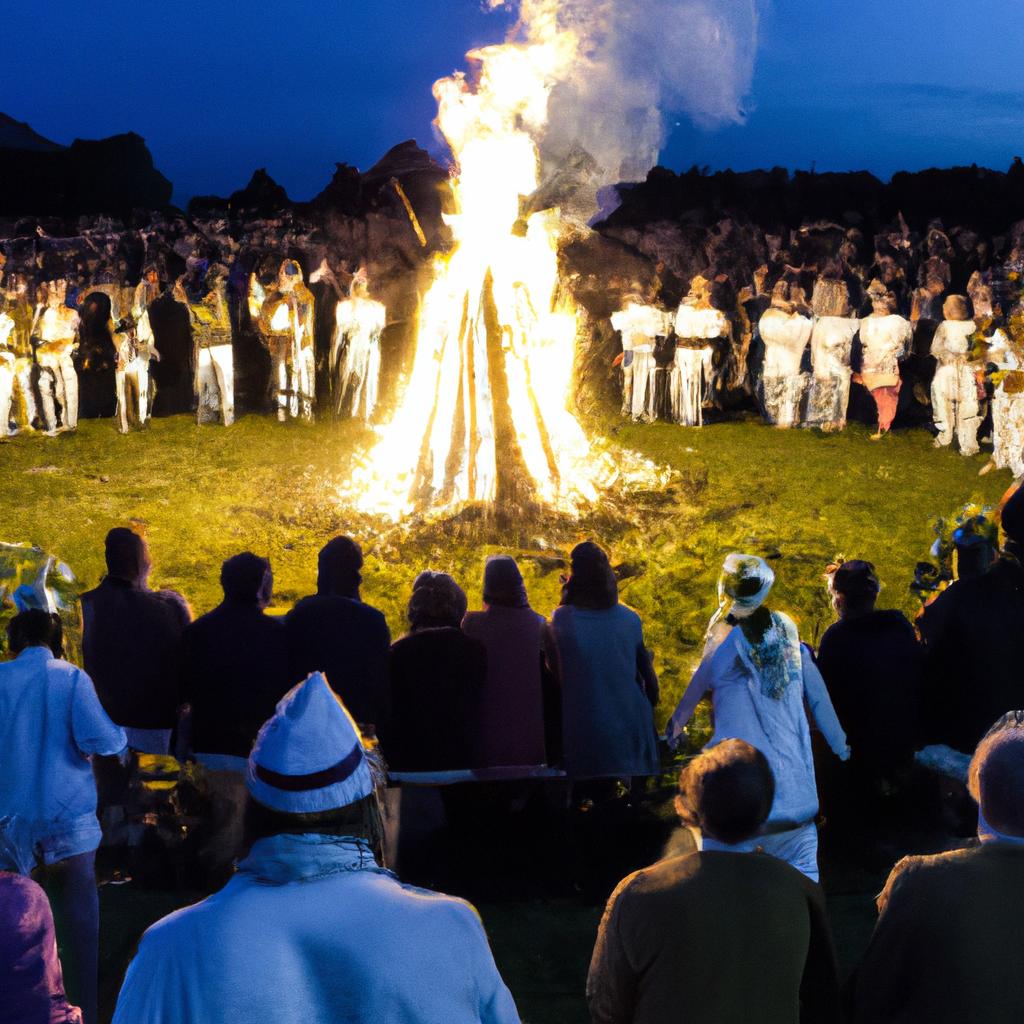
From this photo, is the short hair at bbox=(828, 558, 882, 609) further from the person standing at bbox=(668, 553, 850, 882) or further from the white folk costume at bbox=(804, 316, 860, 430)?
the white folk costume at bbox=(804, 316, 860, 430)

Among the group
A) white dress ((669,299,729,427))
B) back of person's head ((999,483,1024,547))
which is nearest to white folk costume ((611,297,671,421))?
white dress ((669,299,729,427))

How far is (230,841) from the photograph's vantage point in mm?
5949

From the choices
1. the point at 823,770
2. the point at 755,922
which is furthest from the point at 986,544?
the point at 755,922

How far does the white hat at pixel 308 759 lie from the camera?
2.33 m

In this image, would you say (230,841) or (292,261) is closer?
(230,841)

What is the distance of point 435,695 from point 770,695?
1676 mm

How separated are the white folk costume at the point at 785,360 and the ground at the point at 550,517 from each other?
82 centimetres

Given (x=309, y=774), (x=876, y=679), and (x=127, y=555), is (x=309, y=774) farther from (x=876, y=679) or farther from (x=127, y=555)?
(x=876, y=679)

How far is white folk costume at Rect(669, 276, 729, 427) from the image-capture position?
17.8 meters

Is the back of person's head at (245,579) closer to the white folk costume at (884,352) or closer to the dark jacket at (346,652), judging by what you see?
the dark jacket at (346,652)

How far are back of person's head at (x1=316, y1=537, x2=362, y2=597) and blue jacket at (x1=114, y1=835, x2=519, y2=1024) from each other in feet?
12.0

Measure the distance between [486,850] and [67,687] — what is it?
246 cm

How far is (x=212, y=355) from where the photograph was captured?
683 inches

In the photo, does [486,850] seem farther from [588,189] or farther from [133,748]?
[588,189]
